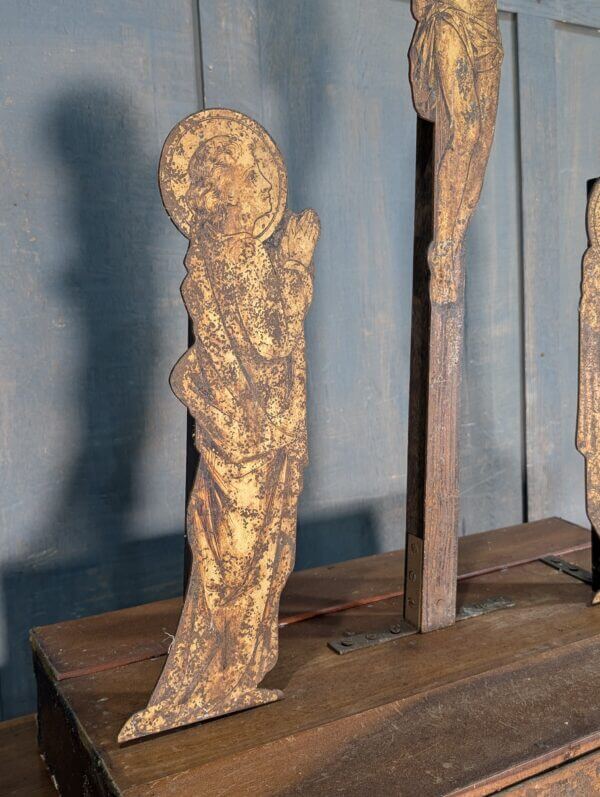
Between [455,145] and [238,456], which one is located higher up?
[455,145]

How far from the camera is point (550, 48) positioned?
180 centimetres

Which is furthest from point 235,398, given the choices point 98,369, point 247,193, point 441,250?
point 98,369

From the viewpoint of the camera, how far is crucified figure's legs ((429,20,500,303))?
1004mm

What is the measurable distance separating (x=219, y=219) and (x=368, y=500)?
97cm

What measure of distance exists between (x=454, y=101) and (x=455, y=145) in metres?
0.05

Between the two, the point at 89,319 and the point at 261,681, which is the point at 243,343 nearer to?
the point at 261,681

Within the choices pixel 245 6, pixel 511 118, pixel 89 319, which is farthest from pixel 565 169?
pixel 89 319

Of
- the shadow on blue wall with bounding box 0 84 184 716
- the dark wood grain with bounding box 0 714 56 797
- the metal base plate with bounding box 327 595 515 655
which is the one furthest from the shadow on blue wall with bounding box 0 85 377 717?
the metal base plate with bounding box 327 595 515 655

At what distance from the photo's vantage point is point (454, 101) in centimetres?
101

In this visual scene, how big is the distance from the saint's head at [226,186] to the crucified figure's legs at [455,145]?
28cm

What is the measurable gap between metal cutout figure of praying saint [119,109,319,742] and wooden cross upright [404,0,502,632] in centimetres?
23

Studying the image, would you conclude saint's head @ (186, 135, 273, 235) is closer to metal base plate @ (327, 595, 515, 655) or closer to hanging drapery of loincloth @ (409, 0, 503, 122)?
hanging drapery of loincloth @ (409, 0, 503, 122)

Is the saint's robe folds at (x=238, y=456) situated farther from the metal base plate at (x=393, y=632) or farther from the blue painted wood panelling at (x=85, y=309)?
the blue painted wood panelling at (x=85, y=309)

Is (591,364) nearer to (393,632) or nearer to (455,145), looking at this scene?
(455,145)
